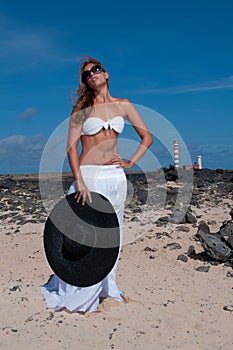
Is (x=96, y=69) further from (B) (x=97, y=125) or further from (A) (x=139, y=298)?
(A) (x=139, y=298)

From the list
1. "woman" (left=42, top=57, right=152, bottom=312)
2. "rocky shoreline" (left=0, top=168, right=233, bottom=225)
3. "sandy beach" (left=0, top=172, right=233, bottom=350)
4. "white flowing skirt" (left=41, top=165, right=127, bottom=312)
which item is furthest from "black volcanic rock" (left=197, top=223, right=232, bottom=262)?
"woman" (left=42, top=57, right=152, bottom=312)

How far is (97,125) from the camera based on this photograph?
5.16 meters

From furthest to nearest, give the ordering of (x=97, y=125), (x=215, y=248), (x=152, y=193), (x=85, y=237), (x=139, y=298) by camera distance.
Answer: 1. (x=152, y=193)
2. (x=215, y=248)
3. (x=139, y=298)
4. (x=85, y=237)
5. (x=97, y=125)

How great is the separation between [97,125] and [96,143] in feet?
0.63

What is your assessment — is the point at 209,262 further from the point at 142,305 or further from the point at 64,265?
the point at 64,265

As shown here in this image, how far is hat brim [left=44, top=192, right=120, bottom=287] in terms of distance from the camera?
5273mm

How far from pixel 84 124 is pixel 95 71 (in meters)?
0.54

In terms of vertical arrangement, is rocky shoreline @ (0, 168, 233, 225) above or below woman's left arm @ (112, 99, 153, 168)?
below

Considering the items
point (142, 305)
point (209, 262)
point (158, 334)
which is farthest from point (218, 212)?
point (158, 334)

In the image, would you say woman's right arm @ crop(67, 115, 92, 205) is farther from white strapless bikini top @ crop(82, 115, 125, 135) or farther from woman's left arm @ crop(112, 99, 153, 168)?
woman's left arm @ crop(112, 99, 153, 168)

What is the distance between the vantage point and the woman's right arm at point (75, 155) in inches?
204

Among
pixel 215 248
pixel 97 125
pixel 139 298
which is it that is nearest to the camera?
pixel 97 125

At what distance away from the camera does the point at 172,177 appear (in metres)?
14.9

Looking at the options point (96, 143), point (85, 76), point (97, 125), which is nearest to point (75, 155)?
point (96, 143)
